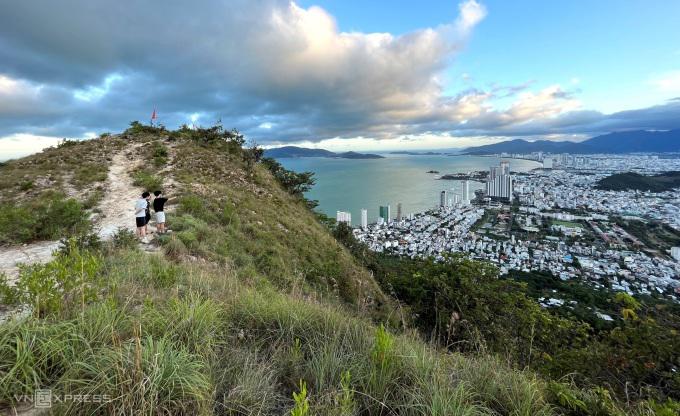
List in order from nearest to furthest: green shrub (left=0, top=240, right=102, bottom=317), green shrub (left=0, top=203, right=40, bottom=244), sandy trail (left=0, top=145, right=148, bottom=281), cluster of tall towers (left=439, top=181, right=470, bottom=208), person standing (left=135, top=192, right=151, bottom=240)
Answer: green shrub (left=0, top=240, right=102, bottom=317), sandy trail (left=0, top=145, right=148, bottom=281), green shrub (left=0, top=203, right=40, bottom=244), person standing (left=135, top=192, right=151, bottom=240), cluster of tall towers (left=439, top=181, right=470, bottom=208)

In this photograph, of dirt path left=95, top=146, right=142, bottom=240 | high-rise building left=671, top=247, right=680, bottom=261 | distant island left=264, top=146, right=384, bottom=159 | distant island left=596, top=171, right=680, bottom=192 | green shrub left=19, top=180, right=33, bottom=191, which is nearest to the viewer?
dirt path left=95, top=146, right=142, bottom=240

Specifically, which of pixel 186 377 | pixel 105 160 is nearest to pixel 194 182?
pixel 105 160

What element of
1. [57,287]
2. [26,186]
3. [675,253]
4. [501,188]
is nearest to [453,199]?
[501,188]

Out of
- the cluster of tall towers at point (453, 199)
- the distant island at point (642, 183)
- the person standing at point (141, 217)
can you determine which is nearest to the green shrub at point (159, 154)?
the person standing at point (141, 217)

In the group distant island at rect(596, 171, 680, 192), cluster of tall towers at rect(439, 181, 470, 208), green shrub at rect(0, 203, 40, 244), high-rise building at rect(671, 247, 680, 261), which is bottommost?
high-rise building at rect(671, 247, 680, 261)

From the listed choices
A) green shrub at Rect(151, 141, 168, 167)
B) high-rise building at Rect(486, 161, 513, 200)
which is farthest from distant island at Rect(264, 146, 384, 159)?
green shrub at Rect(151, 141, 168, 167)

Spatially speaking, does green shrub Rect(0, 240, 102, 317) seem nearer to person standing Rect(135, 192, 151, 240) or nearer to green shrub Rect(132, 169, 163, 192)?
person standing Rect(135, 192, 151, 240)

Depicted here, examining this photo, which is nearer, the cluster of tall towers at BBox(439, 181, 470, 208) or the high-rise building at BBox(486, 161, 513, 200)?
the cluster of tall towers at BBox(439, 181, 470, 208)

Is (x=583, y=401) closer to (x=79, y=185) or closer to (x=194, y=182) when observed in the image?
(x=194, y=182)

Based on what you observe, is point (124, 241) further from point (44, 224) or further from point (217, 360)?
point (217, 360)

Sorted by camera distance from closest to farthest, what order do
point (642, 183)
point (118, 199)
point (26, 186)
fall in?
point (118, 199), point (26, 186), point (642, 183)
